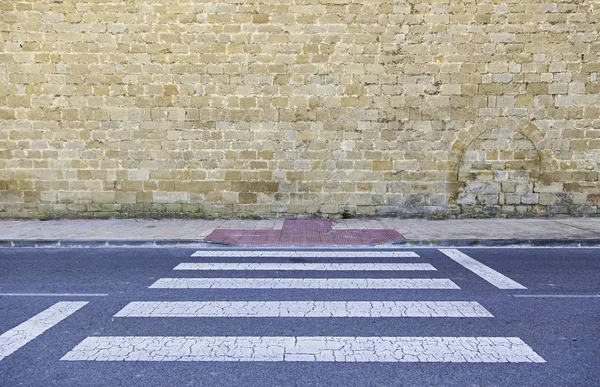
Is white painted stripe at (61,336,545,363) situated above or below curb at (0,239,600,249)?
below

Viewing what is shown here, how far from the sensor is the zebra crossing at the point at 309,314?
135 inches

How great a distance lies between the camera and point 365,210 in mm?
10812

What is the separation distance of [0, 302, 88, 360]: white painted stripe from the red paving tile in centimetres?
366

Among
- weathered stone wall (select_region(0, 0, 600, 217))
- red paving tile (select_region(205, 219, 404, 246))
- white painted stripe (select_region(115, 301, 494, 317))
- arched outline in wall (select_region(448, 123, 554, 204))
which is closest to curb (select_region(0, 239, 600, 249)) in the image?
red paving tile (select_region(205, 219, 404, 246))

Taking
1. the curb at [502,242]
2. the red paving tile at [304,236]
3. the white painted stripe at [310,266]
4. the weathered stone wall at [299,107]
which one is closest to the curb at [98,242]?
the red paving tile at [304,236]

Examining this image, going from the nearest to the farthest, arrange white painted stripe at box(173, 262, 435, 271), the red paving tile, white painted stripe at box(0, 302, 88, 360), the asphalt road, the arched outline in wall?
A: the asphalt road, white painted stripe at box(0, 302, 88, 360), white painted stripe at box(173, 262, 435, 271), the red paving tile, the arched outline in wall

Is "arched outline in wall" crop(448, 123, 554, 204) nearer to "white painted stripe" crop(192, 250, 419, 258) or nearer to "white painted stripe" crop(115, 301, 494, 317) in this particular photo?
"white painted stripe" crop(192, 250, 419, 258)

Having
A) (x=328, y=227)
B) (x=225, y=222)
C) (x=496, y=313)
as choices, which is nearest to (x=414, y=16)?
(x=328, y=227)

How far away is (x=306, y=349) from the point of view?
140 inches

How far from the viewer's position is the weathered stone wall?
10328mm

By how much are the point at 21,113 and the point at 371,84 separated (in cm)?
903

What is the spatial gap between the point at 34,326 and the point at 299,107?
7871 mm

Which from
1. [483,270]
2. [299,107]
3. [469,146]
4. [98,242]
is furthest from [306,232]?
[469,146]

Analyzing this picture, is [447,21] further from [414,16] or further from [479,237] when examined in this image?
[479,237]
